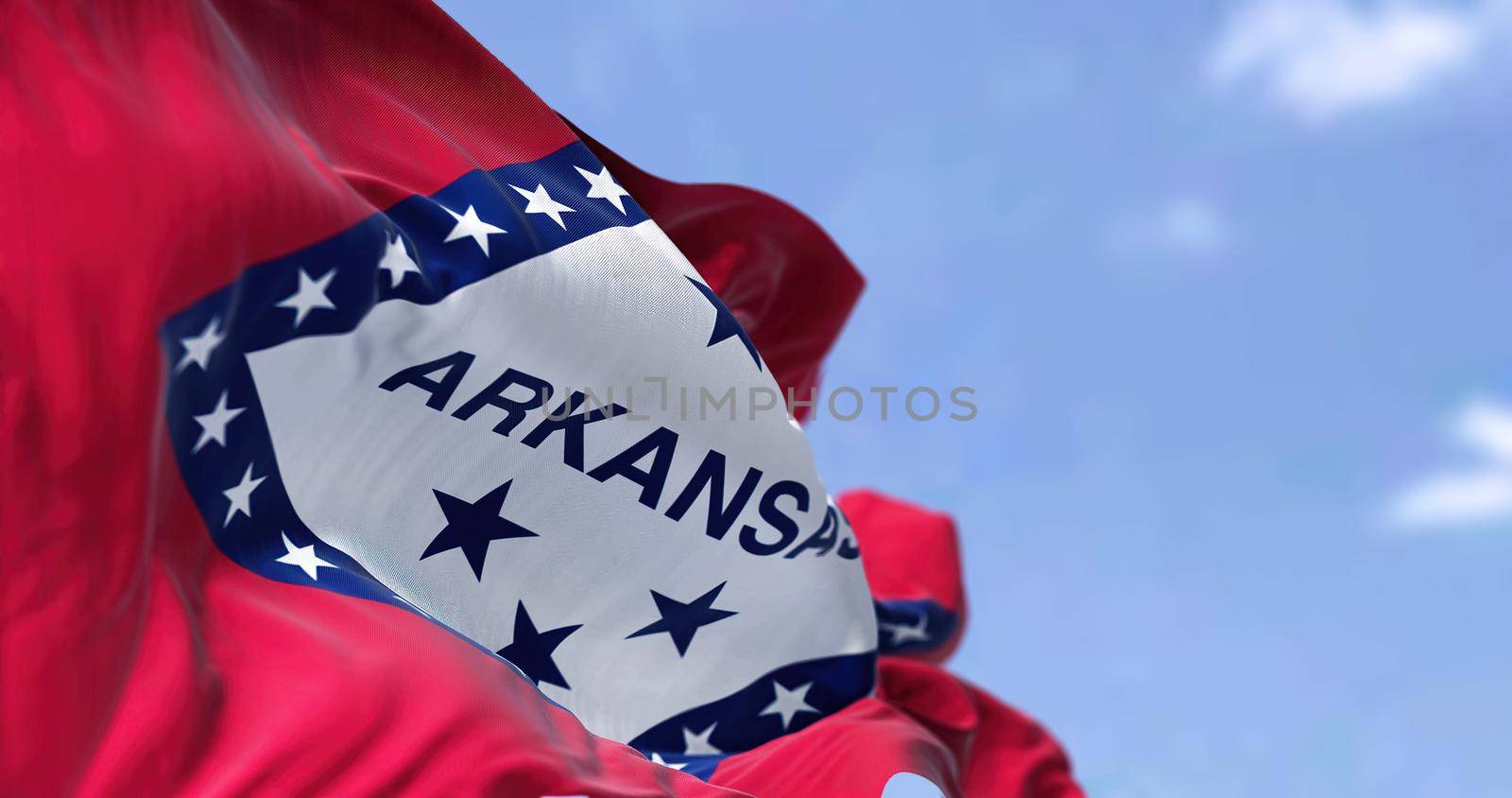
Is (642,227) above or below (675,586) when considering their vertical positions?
above

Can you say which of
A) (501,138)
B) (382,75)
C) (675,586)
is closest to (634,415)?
(675,586)

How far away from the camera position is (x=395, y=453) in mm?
5902

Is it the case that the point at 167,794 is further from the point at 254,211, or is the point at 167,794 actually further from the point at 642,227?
the point at 642,227

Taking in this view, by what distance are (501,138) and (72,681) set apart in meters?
3.37

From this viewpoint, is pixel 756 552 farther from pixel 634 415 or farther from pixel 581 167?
pixel 581 167

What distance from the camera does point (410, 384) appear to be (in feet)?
19.4

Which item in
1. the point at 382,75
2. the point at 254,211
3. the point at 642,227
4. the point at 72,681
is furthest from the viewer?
the point at 642,227

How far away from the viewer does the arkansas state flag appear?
14.7 ft

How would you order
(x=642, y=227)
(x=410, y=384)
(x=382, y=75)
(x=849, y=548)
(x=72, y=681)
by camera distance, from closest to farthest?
(x=72, y=681)
(x=410, y=384)
(x=382, y=75)
(x=642, y=227)
(x=849, y=548)

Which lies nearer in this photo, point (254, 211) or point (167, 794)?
point (167, 794)

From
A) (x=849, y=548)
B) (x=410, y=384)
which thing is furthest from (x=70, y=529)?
(x=849, y=548)

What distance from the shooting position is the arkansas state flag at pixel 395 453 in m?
4.48

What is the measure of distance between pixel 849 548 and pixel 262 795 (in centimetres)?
382

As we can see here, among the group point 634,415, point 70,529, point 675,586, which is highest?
point 634,415
